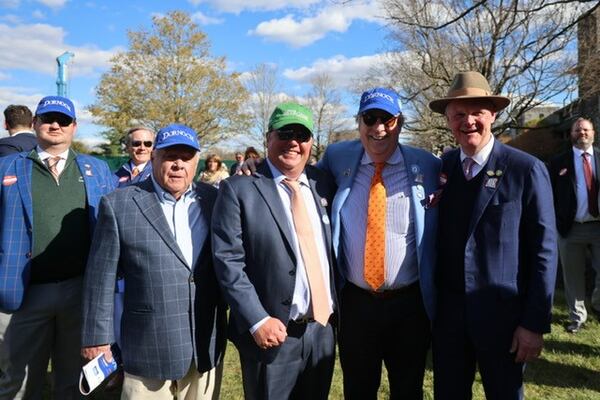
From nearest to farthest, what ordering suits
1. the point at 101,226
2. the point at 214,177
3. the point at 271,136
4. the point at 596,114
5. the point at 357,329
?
1. the point at 101,226
2. the point at 271,136
3. the point at 357,329
4. the point at 214,177
5. the point at 596,114

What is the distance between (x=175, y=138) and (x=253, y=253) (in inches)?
29.8

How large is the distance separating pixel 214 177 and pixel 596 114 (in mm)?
14943

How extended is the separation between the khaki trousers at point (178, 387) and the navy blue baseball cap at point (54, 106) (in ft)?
5.62

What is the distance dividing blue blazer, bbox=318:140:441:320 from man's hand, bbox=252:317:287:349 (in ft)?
2.01

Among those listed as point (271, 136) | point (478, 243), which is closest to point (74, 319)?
point (271, 136)

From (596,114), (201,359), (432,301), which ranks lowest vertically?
(201,359)

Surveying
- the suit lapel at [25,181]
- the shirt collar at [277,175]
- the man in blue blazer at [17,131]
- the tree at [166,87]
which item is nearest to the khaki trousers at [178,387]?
the shirt collar at [277,175]

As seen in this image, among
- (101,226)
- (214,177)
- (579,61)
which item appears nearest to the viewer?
(101,226)

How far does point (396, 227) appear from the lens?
2869 millimetres

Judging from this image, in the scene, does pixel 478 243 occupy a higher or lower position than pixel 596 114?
lower

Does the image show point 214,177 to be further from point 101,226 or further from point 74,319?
point 101,226

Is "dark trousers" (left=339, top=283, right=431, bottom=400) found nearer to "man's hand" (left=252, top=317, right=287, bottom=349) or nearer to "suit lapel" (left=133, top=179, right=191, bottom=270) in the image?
"man's hand" (left=252, top=317, right=287, bottom=349)

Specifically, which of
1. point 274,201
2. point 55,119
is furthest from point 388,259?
point 55,119

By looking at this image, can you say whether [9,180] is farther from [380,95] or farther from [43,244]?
[380,95]
